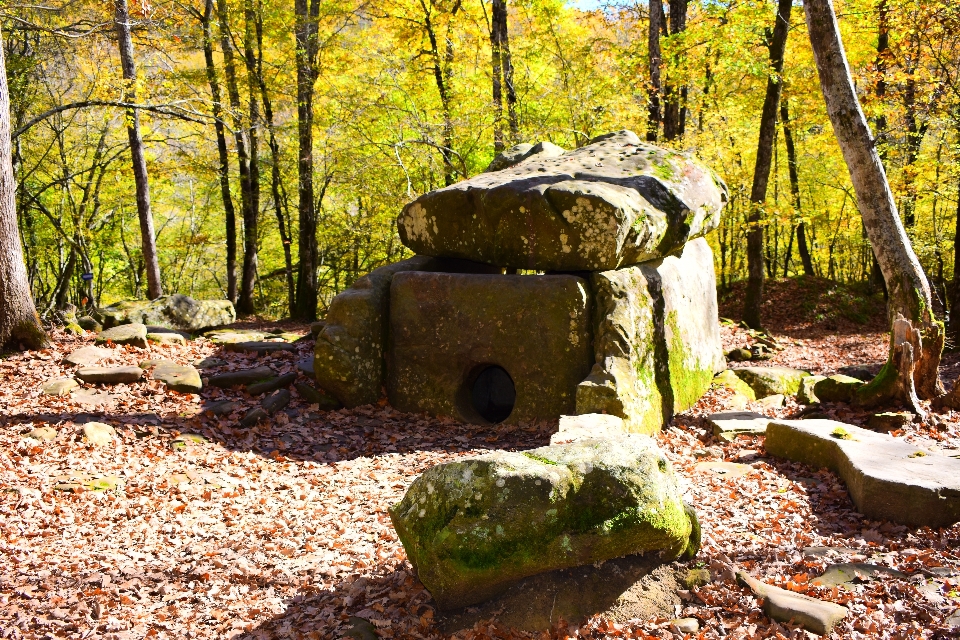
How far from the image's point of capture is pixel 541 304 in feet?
26.9

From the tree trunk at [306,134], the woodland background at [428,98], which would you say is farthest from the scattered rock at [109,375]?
the tree trunk at [306,134]

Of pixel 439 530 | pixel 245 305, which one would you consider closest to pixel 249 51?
pixel 245 305

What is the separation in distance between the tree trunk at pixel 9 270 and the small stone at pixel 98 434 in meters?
2.59

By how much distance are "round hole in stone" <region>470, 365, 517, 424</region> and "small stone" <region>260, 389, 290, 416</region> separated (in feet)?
8.51

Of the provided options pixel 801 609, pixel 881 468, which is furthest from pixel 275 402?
pixel 881 468

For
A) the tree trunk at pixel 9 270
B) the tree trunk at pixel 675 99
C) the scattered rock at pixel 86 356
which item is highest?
the tree trunk at pixel 675 99

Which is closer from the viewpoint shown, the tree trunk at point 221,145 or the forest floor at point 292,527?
the forest floor at point 292,527

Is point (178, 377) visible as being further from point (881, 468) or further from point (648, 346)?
point (881, 468)

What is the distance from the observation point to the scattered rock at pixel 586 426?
5.74 m

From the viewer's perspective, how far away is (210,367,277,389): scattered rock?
29.2 feet

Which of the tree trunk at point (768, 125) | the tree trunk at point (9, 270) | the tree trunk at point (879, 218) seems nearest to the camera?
the tree trunk at point (879, 218)

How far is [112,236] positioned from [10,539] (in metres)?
19.4

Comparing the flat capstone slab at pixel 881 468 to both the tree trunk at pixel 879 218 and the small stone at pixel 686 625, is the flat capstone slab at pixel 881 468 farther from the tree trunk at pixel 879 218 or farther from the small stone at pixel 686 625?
the small stone at pixel 686 625

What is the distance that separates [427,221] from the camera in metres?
9.18
